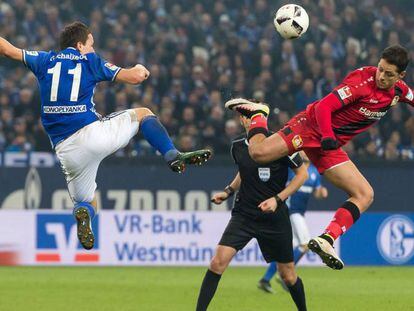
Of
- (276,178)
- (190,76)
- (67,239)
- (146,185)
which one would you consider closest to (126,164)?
(146,185)

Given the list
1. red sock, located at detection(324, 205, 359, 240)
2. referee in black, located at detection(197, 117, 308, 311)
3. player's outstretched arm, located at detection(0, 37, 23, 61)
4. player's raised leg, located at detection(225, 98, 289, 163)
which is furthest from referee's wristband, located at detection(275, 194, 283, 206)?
player's outstretched arm, located at detection(0, 37, 23, 61)

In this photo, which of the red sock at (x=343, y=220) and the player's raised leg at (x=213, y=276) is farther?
the player's raised leg at (x=213, y=276)

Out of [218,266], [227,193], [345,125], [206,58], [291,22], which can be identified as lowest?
[218,266]

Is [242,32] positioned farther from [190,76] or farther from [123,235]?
[123,235]

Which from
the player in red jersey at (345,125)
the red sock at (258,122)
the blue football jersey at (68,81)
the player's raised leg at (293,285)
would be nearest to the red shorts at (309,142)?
the player in red jersey at (345,125)

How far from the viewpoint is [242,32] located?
68.2 feet

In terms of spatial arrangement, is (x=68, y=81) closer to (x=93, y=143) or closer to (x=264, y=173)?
(x=93, y=143)

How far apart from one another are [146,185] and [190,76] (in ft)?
9.71

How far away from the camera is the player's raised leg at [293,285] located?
1015cm

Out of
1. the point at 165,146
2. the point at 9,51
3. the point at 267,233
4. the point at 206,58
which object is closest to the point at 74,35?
the point at 9,51

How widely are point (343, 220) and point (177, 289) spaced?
4828 mm

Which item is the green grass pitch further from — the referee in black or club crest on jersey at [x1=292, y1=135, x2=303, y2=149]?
club crest on jersey at [x1=292, y1=135, x2=303, y2=149]

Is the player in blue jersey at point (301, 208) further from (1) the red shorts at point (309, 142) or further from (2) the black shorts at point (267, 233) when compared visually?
(1) the red shorts at point (309, 142)

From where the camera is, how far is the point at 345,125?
395 inches
